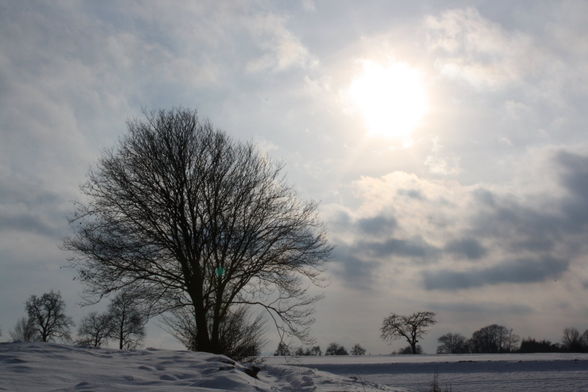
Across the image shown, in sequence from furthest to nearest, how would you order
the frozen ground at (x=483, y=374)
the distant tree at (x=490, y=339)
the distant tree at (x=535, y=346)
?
the distant tree at (x=490, y=339) < the distant tree at (x=535, y=346) < the frozen ground at (x=483, y=374)

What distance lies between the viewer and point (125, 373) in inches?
327

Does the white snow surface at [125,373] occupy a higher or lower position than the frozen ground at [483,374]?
higher

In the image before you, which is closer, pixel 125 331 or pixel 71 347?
pixel 71 347

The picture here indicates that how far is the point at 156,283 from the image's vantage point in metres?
18.1

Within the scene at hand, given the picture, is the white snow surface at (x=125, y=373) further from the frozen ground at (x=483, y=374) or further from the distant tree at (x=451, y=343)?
the distant tree at (x=451, y=343)

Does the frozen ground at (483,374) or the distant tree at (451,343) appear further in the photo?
the distant tree at (451,343)

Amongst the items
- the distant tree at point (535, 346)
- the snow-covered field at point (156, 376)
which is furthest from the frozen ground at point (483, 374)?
the distant tree at point (535, 346)

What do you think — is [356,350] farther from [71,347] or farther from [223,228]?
[71,347]

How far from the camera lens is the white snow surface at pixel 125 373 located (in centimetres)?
696

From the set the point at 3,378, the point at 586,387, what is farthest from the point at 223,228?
Answer: the point at 586,387

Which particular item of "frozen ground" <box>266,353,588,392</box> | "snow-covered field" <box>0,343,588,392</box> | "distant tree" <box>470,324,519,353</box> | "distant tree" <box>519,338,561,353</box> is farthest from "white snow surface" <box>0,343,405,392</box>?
"distant tree" <box>470,324,519,353</box>

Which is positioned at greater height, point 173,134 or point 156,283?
point 173,134

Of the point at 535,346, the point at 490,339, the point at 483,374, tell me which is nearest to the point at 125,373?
the point at 483,374

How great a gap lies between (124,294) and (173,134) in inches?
243
